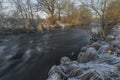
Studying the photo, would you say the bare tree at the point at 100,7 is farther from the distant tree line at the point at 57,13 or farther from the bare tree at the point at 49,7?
the bare tree at the point at 49,7

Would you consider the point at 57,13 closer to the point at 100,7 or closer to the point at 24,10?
the point at 24,10

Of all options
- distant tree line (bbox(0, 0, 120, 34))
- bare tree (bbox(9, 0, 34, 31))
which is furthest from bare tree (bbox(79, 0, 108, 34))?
bare tree (bbox(9, 0, 34, 31))

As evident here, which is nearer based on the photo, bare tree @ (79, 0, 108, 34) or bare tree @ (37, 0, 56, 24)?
→ bare tree @ (79, 0, 108, 34)

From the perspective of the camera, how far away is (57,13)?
1171 inches

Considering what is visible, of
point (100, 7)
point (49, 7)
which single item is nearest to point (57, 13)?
point (49, 7)

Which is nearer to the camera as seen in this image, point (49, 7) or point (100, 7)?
point (100, 7)

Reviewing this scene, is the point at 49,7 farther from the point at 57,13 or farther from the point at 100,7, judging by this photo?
the point at 100,7

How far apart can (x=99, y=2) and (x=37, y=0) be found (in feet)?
53.2

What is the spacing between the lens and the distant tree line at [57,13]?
14.3 metres

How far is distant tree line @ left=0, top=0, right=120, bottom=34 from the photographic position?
46.9 feet

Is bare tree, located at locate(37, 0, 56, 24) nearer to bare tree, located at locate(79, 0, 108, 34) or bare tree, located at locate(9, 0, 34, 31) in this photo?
bare tree, located at locate(9, 0, 34, 31)

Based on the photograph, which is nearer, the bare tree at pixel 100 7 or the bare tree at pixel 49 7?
the bare tree at pixel 100 7

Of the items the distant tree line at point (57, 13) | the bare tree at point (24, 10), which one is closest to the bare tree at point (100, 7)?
the distant tree line at point (57, 13)

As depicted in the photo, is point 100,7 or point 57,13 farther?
point 57,13
